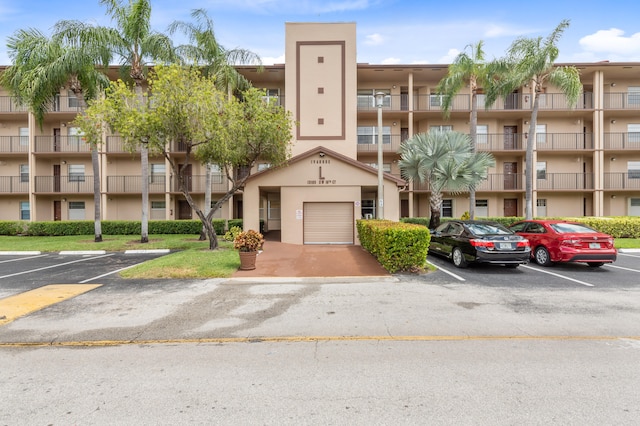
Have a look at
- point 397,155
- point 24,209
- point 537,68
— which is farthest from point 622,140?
point 24,209

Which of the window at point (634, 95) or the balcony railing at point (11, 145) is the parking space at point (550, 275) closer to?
the window at point (634, 95)

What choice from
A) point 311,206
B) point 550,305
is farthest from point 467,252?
point 311,206

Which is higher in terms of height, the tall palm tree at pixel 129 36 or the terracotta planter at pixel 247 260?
the tall palm tree at pixel 129 36

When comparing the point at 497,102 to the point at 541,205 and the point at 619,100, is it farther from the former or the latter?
the point at 619,100

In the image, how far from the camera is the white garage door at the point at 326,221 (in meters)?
16.8

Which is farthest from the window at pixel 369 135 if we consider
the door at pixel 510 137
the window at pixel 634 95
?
Answer: the window at pixel 634 95

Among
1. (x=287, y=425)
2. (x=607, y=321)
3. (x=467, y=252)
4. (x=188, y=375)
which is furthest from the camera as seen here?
(x=467, y=252)

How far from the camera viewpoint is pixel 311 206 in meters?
16.8

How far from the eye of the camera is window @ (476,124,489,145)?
23016 millimetres

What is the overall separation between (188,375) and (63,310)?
13.7 ft

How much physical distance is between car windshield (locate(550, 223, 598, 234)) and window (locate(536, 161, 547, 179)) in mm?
14241

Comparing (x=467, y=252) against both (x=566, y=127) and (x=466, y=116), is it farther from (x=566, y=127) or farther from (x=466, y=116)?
(x=566, y=127)

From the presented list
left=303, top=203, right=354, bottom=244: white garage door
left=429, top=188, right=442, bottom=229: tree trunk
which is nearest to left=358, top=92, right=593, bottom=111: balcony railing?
left=429, top=188, right=442, bottom=229: tree trunk

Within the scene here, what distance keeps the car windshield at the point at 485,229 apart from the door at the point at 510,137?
15660 mm
